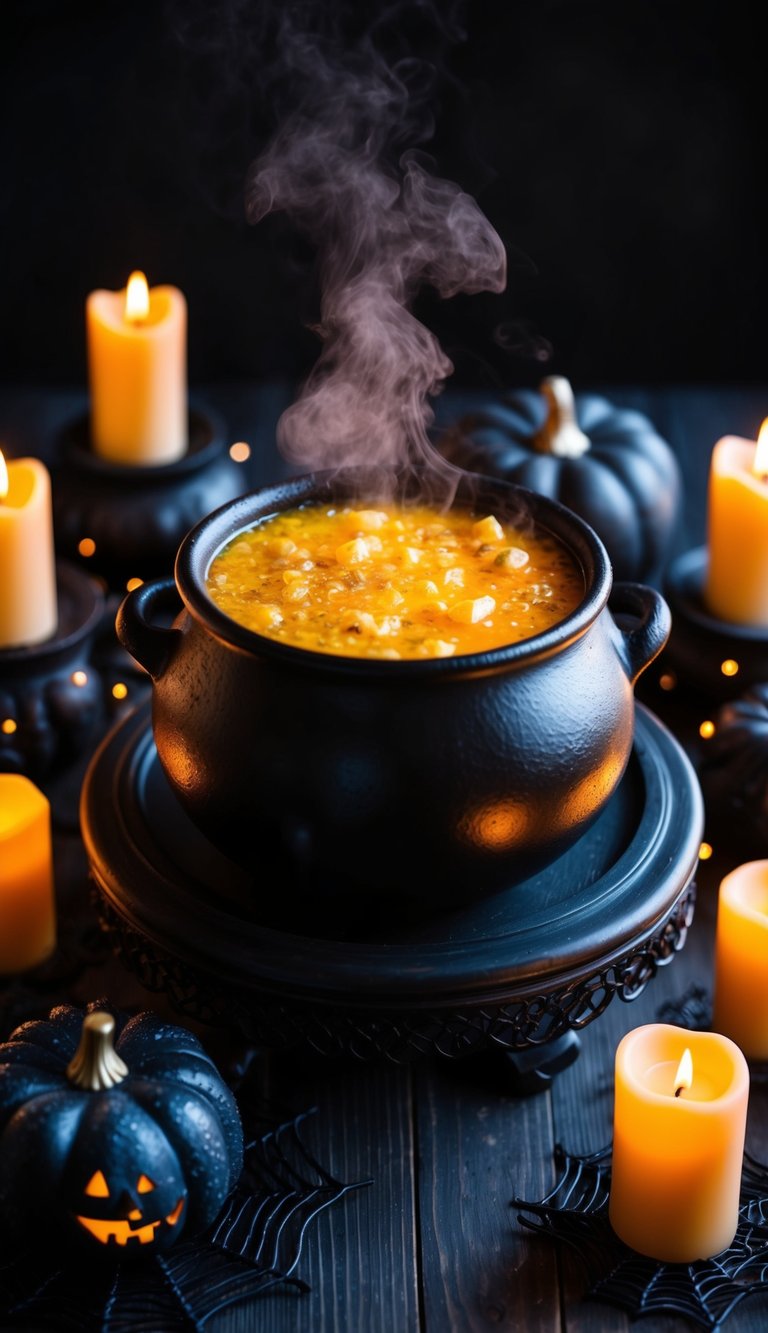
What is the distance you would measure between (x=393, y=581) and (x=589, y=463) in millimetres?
926

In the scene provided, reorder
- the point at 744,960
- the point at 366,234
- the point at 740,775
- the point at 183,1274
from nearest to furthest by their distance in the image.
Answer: the point at 183,1274 < the point at 744,960 < the point at 740,775 < the point at 366,234

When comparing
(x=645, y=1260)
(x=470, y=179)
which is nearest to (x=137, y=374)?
(x=470, y=179)

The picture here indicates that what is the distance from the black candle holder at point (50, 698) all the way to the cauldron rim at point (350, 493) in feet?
1.68

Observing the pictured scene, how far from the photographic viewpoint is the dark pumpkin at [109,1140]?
1612 millimetres

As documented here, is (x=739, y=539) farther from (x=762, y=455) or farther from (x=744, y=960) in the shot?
(x=744, y=960)

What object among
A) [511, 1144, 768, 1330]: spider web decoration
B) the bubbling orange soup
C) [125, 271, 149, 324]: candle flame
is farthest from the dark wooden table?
[125, 271, 149, 324]: candle flame

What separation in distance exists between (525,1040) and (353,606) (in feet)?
1.58

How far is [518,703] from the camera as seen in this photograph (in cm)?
171

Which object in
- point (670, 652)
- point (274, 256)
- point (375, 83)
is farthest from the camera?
point (274, 256)

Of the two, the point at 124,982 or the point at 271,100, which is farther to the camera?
the point at 271,100

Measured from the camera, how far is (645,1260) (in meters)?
1.75

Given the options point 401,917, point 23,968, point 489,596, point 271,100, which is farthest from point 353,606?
point 271,100

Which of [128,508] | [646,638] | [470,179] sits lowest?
[128,508]

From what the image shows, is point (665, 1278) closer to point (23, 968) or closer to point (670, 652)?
point (23, 968)
